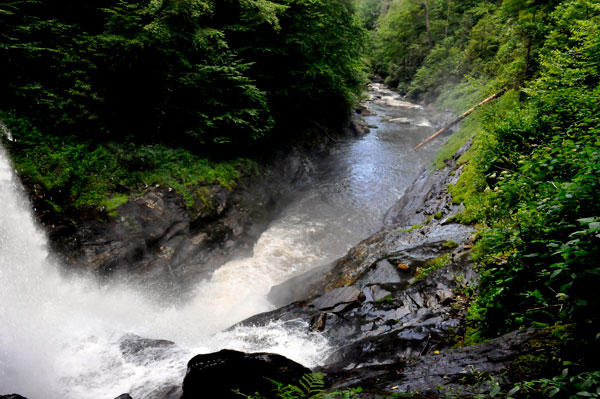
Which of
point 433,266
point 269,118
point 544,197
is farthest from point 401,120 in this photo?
point 544,197

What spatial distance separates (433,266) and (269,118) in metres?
9.42

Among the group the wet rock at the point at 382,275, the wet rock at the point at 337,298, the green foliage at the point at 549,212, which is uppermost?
the green foliage at the point at 549,212

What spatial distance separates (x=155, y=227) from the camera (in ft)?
30.8

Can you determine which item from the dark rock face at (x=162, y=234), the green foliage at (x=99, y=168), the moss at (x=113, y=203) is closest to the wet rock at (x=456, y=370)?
the dark rock face at (x=162, y=234)

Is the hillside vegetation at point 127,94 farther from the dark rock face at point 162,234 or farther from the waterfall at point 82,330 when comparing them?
the waterfall at point 82,330

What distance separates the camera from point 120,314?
26.6ft

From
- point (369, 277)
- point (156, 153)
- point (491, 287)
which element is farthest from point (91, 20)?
point (491, 287)

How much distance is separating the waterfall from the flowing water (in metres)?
0.02

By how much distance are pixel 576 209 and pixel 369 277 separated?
5015 millimetres

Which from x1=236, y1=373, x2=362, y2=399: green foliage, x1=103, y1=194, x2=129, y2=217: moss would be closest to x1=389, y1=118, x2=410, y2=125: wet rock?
x1=103, y1=194, x2=129, y2=217: moss

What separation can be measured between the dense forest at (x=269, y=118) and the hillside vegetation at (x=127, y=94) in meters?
0.04

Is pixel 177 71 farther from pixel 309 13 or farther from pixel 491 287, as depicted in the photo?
pixel 491 287

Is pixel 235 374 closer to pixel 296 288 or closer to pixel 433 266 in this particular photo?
pixel 433 266

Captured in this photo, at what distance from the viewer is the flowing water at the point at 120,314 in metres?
5.79
